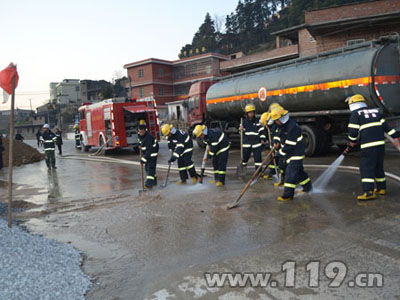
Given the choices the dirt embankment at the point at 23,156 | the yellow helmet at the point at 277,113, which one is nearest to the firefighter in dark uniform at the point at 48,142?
the dirt embankment at the point at 23,156

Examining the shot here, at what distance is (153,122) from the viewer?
58.8 ft

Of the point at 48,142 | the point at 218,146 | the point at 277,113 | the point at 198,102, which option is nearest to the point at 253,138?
the point at 218,146

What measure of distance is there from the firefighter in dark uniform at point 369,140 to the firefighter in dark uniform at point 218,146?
3.02 meters

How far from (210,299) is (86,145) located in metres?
19.8

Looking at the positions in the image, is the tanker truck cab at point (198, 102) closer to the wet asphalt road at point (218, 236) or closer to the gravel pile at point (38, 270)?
the wet asphalt road at point (218, 236)

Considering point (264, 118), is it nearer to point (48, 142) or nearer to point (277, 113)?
point (277, 113)

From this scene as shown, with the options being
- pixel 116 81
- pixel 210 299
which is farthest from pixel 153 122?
pixel 116 81

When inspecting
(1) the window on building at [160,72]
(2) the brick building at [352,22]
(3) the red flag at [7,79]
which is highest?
(1) the window on building at [160,72]

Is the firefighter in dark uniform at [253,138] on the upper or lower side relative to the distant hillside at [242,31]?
lower

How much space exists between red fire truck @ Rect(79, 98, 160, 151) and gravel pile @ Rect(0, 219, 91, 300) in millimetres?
12980

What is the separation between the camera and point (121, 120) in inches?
676

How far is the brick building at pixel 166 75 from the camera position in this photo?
47.4 m

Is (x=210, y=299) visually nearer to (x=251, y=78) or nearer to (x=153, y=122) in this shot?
(x=251, y=78)

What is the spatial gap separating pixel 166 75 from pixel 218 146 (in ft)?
143
